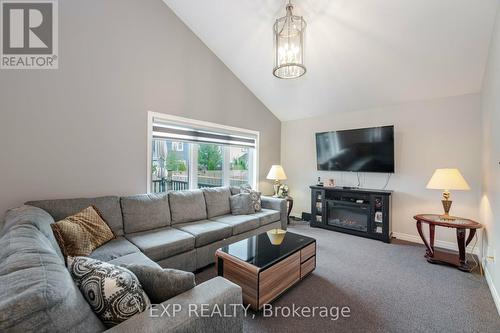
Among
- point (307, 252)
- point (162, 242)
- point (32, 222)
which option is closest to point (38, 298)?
point (32, 222)

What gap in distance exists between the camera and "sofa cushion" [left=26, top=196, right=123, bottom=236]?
2.19m

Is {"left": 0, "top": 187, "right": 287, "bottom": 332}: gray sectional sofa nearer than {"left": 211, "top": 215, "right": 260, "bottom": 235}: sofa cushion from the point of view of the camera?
Yes

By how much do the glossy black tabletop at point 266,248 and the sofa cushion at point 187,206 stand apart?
95 cm

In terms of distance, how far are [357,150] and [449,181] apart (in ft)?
4.83

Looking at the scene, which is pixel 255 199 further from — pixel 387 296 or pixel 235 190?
pixel 387 296

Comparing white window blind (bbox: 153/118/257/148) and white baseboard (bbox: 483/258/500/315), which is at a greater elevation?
white window blind (bbox: 153/118/257/148)

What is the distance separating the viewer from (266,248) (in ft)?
7.49

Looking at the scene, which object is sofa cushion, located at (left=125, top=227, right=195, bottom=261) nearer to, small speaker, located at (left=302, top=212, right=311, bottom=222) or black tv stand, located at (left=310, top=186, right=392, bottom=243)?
black tv stand, located at (left=310, top=186, right=392, bottom=243)

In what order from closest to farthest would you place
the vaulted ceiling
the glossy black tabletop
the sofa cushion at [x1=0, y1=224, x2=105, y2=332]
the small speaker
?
the sofa cushion at [x1=0, y1=224, x2=105, y2=332], the glossy black tabletop, the vaulted ceiling, the small speaker

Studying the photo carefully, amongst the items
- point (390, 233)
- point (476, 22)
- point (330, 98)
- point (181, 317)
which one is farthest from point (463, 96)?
point (181, 317)

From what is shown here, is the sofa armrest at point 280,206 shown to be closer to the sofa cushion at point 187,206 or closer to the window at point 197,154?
the window at point 197,154

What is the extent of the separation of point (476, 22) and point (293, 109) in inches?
114

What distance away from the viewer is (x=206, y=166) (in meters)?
4.09

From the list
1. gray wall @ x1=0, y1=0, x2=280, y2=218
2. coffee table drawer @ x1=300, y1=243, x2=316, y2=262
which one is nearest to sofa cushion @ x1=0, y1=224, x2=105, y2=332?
gray wall @ x1=0, y1=0, x2=280, y2=218
